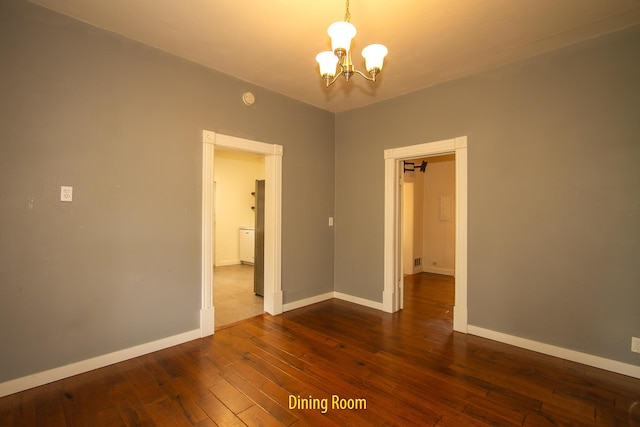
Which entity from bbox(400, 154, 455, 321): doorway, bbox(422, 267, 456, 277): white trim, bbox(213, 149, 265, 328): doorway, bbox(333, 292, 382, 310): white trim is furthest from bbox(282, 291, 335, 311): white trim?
bbox(422, 267, 456, 277): white trim

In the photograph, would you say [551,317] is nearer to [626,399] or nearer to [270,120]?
[626,399]

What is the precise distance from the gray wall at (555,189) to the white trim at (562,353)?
56 millimetres

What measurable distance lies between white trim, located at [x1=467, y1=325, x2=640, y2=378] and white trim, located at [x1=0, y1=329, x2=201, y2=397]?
3.17m

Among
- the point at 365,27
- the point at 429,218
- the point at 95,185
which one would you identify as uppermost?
the point at 365,27

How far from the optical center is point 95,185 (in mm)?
2541

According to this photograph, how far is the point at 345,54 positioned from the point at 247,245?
6.27 metres

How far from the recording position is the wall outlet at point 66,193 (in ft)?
7.84

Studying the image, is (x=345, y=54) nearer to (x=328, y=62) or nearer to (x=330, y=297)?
→ (x=328, y=62)

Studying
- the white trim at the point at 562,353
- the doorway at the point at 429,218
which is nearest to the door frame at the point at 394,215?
the white trim at the point at 562,353

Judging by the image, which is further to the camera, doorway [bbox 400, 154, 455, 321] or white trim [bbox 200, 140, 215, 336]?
doorway [bbox 400, 154, 455, 321]

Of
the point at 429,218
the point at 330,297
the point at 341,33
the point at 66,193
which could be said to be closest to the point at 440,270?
the point at 429,218

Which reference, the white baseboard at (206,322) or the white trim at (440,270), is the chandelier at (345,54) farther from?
the white trim at (440,270)

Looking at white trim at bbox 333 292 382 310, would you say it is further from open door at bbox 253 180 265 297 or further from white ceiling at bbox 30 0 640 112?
white ceiling at bbox 30 0 640 112

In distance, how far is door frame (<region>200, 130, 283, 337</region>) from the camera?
318 centimetres
